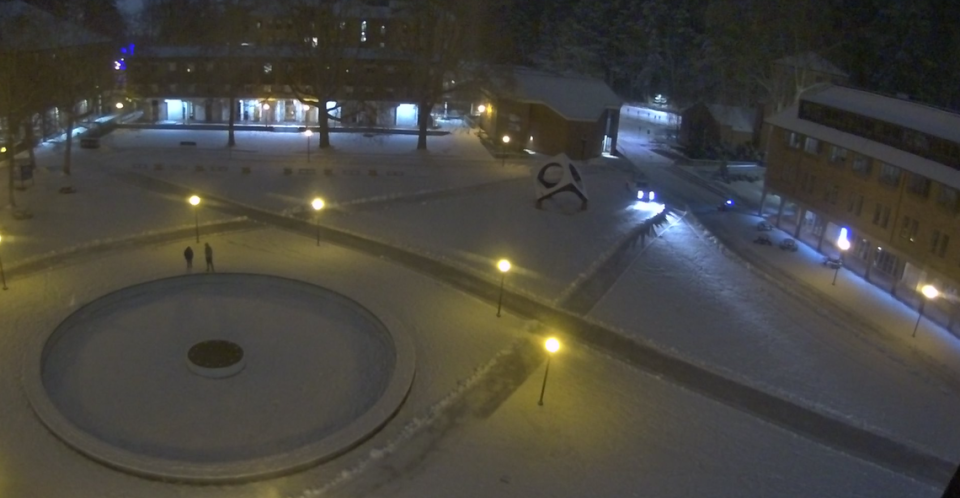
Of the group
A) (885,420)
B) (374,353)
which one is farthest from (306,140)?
(885,420)

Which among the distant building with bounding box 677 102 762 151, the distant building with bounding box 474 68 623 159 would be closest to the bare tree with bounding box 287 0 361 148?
the distant building with bounding box 474 68 623 159

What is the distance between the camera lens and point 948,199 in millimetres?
26656

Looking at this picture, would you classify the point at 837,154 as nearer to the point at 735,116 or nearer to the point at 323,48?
the point at 735,116

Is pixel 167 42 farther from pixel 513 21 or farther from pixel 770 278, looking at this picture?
pixel 770 278

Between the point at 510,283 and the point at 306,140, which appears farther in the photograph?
the point at 306,140

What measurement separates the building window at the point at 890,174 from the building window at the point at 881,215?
901 mm

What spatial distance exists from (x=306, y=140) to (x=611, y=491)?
117 ft

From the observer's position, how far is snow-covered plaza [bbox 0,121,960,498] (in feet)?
54.6

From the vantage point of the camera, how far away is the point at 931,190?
90.2 feet

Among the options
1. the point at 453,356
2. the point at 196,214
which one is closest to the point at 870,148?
the point at 453,356

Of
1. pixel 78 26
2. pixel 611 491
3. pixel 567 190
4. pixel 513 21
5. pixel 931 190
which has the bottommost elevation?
pixel 611 491

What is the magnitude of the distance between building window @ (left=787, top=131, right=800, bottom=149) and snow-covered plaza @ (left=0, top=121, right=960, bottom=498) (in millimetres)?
4491

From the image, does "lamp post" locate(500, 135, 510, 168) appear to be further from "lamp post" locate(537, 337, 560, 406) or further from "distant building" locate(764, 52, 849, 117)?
"lamp post" locate(537, 337, 560, 406)

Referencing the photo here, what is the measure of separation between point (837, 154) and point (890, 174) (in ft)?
10.7
